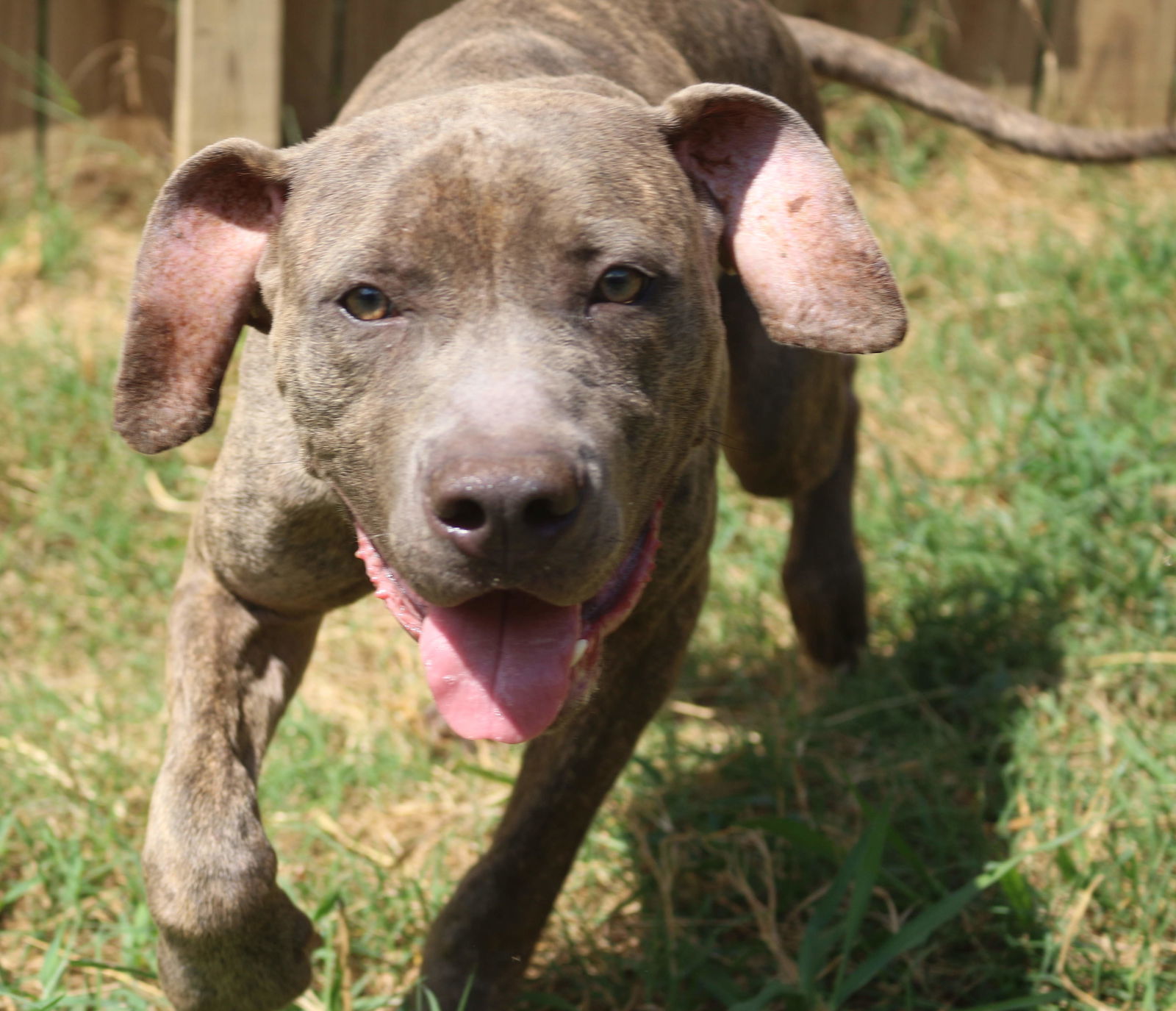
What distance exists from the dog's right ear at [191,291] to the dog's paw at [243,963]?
797 millimetres

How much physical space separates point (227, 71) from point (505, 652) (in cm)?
356

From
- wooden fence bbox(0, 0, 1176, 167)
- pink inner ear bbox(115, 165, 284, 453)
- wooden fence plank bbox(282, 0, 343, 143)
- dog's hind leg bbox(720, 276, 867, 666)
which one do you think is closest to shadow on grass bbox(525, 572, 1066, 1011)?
dog's hind leg bbox(720, 276, 867, 666)

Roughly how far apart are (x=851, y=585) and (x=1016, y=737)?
2.23 feet

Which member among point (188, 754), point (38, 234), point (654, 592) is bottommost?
point (38, 234)

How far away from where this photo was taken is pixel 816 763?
399 centimetres

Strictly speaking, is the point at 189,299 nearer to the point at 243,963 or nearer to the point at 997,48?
the point at 243,963

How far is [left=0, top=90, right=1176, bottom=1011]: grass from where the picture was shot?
3.28 metres

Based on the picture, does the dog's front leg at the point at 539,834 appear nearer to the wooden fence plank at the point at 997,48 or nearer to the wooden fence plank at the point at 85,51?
the wooden fence plank at the point at 85,51

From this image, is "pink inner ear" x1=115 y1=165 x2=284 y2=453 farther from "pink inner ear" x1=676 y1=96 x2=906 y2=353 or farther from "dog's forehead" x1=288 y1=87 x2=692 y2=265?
"pink inner ear" x1=676 y1=96 x2=906 y2=353

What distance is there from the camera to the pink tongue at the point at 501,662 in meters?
2.38

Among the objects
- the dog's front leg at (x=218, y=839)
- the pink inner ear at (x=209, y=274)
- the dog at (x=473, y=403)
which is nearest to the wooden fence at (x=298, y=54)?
the dog at (x=473, y=403)

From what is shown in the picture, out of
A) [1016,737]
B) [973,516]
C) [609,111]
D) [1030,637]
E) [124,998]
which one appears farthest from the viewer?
[973,516]

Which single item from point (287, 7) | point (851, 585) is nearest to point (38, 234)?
point (287, 7)

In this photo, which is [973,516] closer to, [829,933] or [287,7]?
[829,933]
